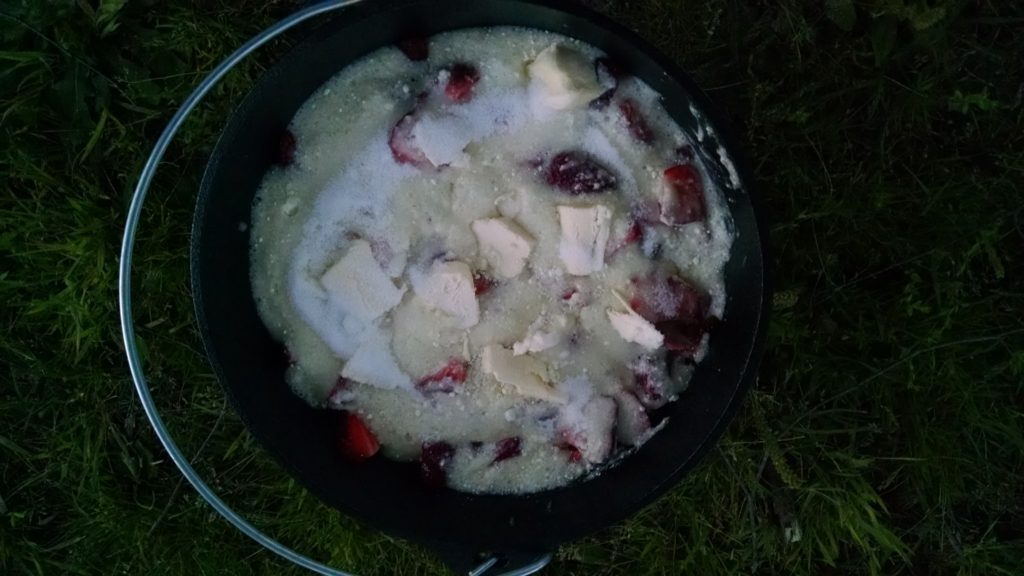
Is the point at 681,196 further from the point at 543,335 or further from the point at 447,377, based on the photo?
the point at 447,377

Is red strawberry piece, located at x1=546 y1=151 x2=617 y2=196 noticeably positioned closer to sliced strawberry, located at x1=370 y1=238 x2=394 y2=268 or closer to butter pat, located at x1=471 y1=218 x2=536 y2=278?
butter pat, located at x1=471 y1=218 x2=536 y2=278

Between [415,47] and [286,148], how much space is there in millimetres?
211

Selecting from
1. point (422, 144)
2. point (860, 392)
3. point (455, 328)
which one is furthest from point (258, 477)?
point (860, 392)

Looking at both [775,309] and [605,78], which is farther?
[775,309]

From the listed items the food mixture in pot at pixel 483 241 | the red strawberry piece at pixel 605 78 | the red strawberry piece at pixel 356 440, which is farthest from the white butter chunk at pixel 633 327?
the red strawberry piece at pixel 356 440

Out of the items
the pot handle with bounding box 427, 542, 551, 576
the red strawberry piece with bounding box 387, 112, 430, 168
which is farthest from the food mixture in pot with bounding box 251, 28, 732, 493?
the pot handle with bounding box 427, 542, 551, 576

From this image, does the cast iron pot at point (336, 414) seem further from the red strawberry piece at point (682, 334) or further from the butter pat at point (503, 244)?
the butter pat at point (503, 244)

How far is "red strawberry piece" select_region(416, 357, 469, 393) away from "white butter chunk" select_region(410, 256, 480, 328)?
0.05 metres

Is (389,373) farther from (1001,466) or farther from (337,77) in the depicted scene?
(1001,466)

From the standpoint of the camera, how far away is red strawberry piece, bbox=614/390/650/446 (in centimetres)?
120

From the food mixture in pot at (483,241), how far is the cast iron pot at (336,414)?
26mm

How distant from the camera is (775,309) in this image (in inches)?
54.1

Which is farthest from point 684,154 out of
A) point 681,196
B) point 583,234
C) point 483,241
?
point 483,241

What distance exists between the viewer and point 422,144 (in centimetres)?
110
